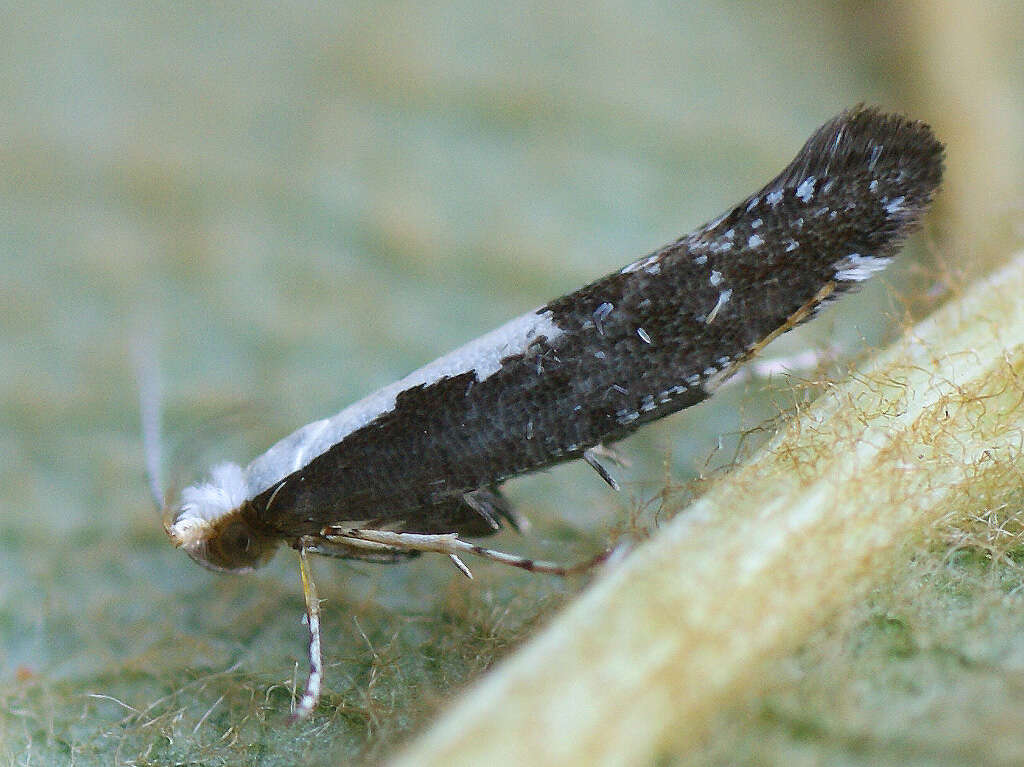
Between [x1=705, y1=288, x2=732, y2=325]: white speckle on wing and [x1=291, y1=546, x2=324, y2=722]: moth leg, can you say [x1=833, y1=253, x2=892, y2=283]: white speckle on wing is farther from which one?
[x1=291, y1=546, x2=324, y2=722]: moth leg

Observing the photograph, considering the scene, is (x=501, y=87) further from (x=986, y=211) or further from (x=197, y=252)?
(x=986, y=211)

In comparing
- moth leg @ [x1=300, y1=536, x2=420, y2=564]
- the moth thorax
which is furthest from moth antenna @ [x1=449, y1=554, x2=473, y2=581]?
the moth thorax

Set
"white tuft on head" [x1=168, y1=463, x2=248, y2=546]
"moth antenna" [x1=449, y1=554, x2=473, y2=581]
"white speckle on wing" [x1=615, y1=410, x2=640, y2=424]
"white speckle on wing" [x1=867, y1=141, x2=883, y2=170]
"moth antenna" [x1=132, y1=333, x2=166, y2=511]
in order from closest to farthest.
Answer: "white speckle on wing" [x1=867, y1=141, x2=883, y2=170]
"white speckle on wing" [x1=615, y1=410, x2=640, y2=424]
"moth antenna" [x1=449, y1=554, x2=473, y2=581]
"white tuft on head" [x1=168, y1=463, x2=248, y2=546]
"moth antenna" [x1=132, y1=333, x2=166, y2=511]

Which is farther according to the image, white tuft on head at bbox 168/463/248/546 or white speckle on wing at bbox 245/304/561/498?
white tuft on head at bbox 168/463/248/546

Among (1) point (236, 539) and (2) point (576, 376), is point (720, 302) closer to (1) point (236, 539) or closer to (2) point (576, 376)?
(2) point (576, 376)

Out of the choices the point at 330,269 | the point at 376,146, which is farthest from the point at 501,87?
the point at 330,269

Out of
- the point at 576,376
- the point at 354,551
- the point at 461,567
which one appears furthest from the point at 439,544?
the point at 576,376
